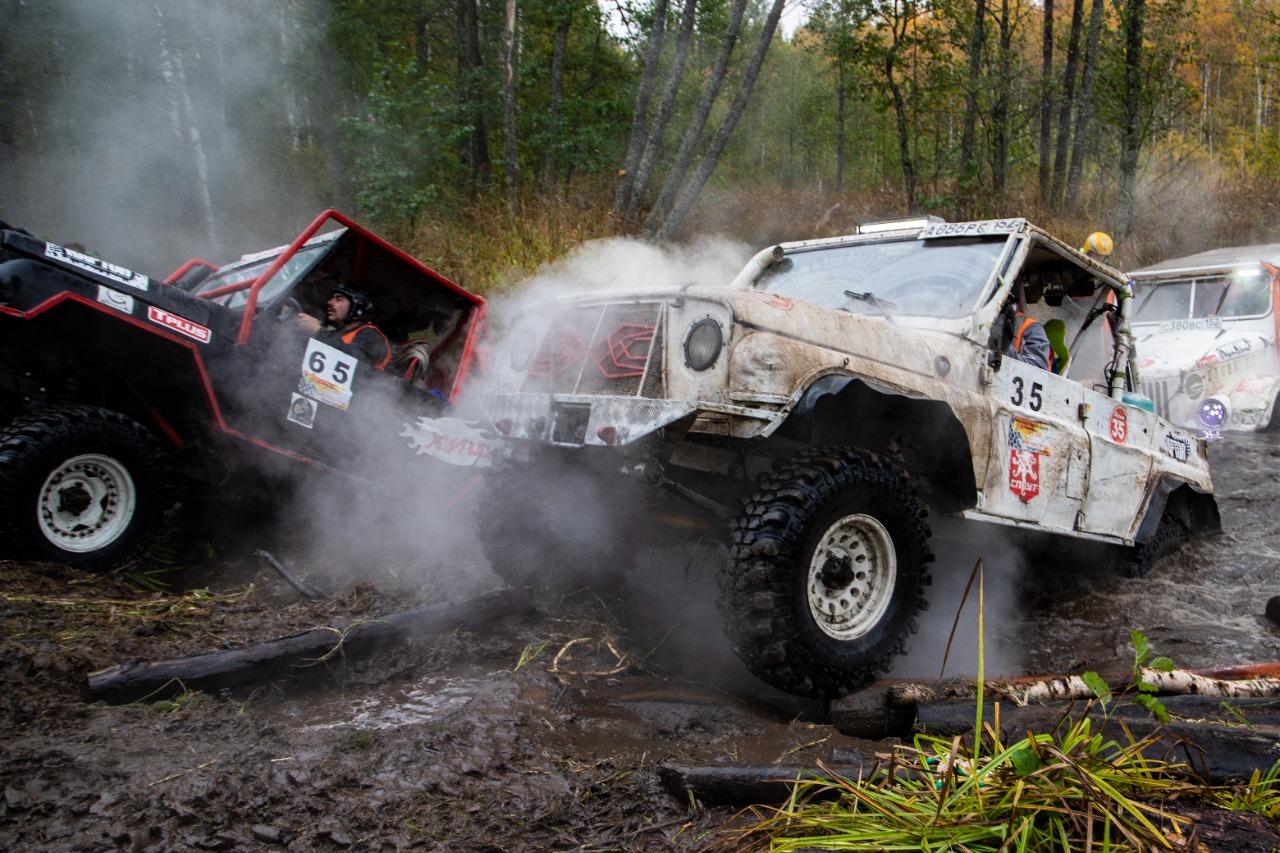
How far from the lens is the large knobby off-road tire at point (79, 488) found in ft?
14.2

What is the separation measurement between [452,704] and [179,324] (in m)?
2.97

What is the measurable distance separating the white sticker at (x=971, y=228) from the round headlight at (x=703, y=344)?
6.15 ft

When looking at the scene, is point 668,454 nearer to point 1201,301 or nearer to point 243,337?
point 243,337

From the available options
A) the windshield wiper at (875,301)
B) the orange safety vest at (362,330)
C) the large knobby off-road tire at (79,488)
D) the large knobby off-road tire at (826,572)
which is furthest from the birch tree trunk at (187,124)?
the large knobby off-road tire at (826,572)

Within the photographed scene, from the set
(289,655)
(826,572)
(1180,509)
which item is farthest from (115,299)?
(1180,509)

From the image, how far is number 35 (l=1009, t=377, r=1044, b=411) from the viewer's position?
177 inches

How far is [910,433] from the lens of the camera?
A: 400cm

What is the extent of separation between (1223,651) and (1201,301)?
301 inches

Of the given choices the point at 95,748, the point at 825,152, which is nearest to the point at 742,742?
the point at 95,748

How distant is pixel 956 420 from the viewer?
3908 mm

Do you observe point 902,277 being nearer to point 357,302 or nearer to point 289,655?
point 289,655

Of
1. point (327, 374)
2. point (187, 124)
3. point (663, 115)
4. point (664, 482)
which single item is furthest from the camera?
point (187, 124)

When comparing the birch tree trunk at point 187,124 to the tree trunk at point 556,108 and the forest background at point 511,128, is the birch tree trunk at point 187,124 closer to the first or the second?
the forest background at point 511,128

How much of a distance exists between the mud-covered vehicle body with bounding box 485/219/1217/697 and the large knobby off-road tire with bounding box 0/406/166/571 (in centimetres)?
196
